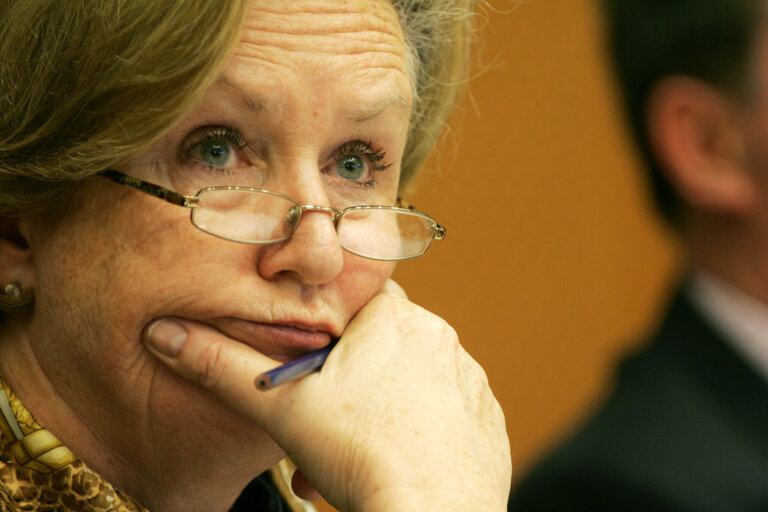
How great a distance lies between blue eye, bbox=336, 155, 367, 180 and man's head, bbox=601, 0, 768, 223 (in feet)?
3.93

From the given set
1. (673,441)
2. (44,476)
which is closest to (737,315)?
(673,441)

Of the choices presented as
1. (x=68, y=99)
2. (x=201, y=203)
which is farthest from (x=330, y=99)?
(x=68, y=99)

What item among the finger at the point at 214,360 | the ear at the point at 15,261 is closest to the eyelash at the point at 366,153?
the finger at the point at 214,360

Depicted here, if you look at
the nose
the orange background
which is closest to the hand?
the nose

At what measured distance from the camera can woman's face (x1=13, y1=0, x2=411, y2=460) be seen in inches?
59.5

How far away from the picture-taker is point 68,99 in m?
1.45

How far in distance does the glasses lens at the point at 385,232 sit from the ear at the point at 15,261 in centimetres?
52

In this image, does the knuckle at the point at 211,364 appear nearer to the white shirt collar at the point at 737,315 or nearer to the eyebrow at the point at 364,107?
the eyebrow at the point at 364,107

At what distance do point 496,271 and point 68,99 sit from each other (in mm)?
2569

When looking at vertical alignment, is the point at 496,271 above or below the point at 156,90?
below

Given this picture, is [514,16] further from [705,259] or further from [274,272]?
[274,272]

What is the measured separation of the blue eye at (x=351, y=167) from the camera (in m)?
1.70

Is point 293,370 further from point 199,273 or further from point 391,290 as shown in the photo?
point 391,290

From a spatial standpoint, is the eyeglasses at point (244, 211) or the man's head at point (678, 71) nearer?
the eyeglasses at point (244, 211)
